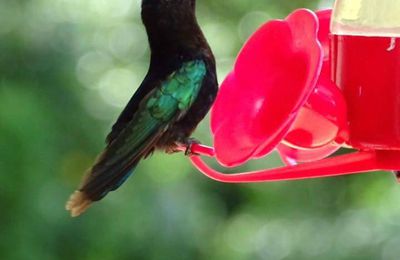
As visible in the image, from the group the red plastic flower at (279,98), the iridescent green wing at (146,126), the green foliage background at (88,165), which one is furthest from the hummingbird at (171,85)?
the green foliage background at (88,165)

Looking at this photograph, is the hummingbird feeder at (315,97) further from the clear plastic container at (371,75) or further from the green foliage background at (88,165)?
the green foliage background at (88,165)

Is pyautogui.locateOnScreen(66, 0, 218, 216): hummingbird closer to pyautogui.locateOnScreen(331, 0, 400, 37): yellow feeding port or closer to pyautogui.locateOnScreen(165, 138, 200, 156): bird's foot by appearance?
pyautogui.locateOnScreen(165, 138, 200, 156): bird's foot

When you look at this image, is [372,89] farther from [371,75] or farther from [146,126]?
[146,126]

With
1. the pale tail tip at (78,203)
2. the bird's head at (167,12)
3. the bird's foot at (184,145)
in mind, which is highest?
the bird's head at (167,12)

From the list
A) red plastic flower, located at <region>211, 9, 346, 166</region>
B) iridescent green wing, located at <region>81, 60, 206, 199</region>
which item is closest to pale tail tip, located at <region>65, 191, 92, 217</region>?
iridescent green wing, located at <region>81, 60, 206, 199</region>

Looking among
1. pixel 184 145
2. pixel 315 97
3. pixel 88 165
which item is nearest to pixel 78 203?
pixel 184 145

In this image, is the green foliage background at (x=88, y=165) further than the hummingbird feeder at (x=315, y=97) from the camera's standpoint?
Result: Yes

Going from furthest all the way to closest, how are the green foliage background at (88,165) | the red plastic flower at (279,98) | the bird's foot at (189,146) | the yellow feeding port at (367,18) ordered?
1. the green foliage background at (88,165)
2. the bird's foot at (189,146)
3. the yellow feeding port at (367,18)
4. the red plastic flower at (279,98)
